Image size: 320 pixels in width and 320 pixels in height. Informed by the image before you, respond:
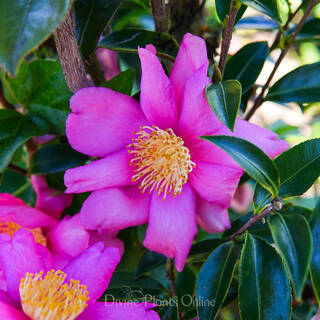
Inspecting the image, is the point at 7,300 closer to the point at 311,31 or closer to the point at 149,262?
the point at 149,262

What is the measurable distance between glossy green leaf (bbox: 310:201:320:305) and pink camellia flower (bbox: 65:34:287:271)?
13cm

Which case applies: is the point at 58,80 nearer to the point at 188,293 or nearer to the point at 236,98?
the point at 236,98

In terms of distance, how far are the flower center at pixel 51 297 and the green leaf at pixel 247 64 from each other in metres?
0.47

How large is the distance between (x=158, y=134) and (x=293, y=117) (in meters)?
2.24

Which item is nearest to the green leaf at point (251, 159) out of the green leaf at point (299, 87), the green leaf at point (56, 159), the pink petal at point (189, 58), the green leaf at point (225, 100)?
the green leaf at point (225, 100)

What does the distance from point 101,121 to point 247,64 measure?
32 cm

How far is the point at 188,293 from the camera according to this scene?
0.99 meters

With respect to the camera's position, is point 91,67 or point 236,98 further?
point 91,67

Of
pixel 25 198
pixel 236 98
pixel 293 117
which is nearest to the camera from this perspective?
pixel 236 98

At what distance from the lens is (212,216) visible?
0.79 m

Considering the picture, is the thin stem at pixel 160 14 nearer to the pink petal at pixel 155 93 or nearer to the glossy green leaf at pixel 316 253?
the pink petal at pixel 155 93

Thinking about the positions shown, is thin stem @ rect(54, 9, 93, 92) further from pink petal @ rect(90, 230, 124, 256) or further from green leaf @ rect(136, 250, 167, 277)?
green leaf @ rect(136, 250, 167, 277)

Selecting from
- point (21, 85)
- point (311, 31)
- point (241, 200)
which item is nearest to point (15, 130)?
point (21, 85)

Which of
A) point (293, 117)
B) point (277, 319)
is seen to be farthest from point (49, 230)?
point (293, 117)
